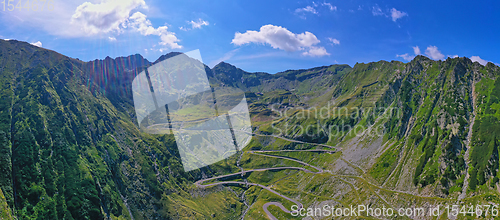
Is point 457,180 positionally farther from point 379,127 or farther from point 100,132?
point 100,132

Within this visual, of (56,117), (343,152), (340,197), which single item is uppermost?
(56,117)

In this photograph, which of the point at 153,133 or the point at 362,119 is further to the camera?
the point at 362,119

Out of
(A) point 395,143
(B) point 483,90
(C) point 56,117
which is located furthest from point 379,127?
(C) point 56,117

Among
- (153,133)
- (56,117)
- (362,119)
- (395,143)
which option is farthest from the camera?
(362,119)

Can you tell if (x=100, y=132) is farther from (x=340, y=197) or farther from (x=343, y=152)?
(x=343, y=152)

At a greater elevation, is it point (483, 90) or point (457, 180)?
point (483, 90)

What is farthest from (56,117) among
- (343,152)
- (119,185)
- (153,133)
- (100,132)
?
(343,152)

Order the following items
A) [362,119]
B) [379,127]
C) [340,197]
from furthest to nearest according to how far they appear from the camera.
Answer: [362,119] → [379,127] → [340,197]
